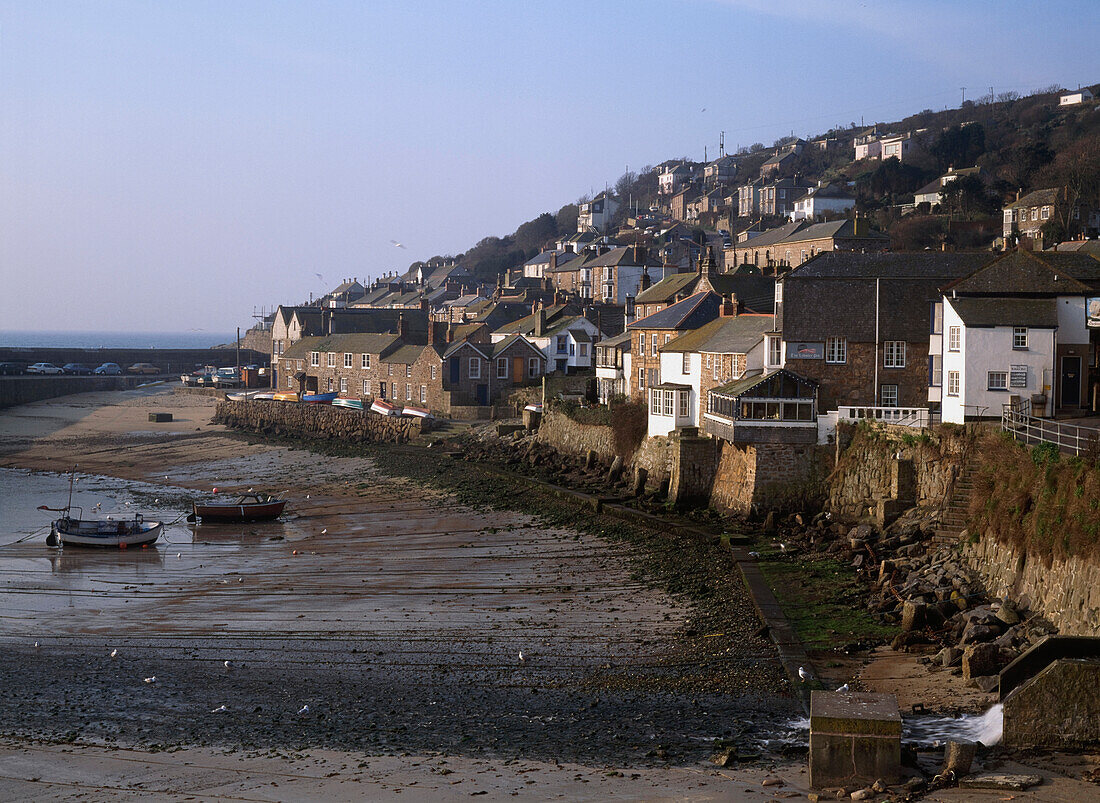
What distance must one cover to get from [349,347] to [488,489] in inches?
1356

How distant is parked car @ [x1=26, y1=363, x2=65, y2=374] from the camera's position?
91.1m

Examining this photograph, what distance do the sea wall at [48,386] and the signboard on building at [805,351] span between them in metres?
A: 65.2

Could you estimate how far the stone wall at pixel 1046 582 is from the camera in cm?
1633

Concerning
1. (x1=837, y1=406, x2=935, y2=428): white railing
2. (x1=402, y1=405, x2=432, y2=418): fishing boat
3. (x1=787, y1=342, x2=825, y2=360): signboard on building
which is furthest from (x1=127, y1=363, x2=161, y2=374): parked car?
(x1=837, y1=406, x2=935, y2=428): white railing

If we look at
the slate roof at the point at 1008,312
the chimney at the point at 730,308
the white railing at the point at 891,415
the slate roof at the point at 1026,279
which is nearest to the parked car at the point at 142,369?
the chimney at the point at 730,308

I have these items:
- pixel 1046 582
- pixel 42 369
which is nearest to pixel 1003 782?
pixel 1046 582

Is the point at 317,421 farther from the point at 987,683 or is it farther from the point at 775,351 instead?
the point at 987,683

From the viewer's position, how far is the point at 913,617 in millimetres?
19062

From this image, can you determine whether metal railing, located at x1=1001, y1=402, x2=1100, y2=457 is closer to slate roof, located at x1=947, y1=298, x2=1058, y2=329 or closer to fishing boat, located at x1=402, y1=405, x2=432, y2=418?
slate roof, located at x1=947, y1=298, x2=1058, y2=329

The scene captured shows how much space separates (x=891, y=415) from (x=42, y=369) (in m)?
82.1

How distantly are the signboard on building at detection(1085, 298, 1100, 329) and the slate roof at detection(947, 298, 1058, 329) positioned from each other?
0.77m

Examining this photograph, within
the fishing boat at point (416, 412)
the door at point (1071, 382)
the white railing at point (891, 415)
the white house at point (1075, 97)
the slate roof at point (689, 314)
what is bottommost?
the fishing boat at point (416, 412)

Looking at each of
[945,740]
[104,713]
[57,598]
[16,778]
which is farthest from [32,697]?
[945,740]

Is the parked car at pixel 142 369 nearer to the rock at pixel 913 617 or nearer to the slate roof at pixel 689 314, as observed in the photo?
the slate roof at pixel 689 314
